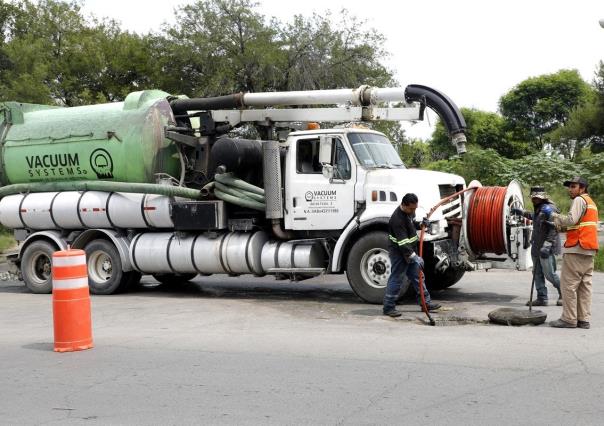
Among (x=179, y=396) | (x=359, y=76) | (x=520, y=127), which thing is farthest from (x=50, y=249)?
(x=520, y=127)

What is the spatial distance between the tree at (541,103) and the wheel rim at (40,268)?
157 ft

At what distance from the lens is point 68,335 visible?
27.3 ft

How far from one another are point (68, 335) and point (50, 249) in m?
6.96

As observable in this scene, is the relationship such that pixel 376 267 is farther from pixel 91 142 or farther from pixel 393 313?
pixel 91 142

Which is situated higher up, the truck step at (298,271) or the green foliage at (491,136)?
the green foliage at (491,136)

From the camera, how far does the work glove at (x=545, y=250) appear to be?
11.0 metres

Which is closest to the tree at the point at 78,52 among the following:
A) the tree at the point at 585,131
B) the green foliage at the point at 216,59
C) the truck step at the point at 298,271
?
the green foliage at the point at 216,59

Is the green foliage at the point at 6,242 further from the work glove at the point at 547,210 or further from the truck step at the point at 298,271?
the work glove at the point at 547,210

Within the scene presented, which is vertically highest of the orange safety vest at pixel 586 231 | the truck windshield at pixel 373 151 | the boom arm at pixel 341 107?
the boom arm at pixel 341 107

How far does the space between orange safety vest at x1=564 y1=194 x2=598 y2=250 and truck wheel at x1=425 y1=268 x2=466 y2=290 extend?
11.9 ft

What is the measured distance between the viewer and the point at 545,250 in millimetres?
11031

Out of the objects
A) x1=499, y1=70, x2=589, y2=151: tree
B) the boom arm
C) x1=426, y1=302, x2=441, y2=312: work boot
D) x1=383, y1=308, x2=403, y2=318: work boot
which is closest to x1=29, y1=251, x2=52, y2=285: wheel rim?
the boom arm

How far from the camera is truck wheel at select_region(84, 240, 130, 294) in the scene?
46.8ft

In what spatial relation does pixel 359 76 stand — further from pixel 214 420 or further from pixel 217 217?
pixel 214 420
